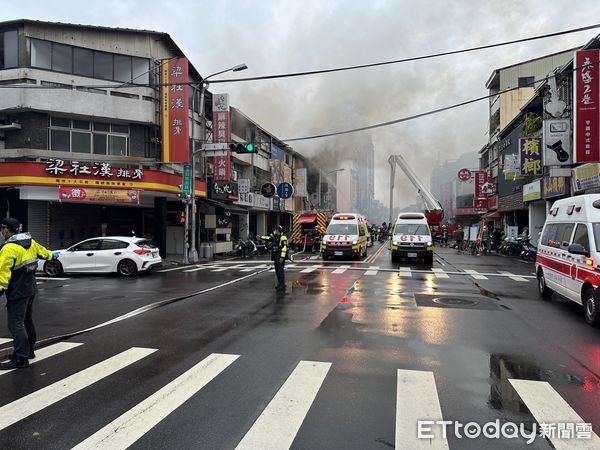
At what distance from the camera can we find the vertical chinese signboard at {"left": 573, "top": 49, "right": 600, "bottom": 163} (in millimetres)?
17391

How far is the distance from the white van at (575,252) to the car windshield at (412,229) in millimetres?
9459

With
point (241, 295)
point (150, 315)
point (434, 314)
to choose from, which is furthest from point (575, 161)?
point (150, 315)

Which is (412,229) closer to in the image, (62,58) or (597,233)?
(597,233)

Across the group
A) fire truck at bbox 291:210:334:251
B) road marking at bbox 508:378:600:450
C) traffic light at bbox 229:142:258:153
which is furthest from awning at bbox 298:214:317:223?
road marking at bbox 508:378:600:450

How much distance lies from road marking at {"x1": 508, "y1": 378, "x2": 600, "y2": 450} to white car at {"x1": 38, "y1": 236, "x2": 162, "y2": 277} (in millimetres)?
12758

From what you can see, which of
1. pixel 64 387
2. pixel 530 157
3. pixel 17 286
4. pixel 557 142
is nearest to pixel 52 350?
pixel 17 286

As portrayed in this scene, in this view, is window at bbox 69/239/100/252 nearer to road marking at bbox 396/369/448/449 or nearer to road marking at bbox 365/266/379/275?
road marking at bbox 365/266/379/275

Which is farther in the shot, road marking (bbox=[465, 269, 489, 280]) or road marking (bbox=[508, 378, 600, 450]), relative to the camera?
road marking (bbox=[465, 269, 489, 280])

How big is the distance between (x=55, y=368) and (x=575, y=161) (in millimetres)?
19725

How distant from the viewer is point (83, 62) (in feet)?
66.7

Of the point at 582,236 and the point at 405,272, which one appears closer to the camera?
the point at 582,236

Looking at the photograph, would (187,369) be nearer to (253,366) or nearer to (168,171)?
(253,366)

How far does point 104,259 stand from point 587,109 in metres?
19.7

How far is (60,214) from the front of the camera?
20172 mm
